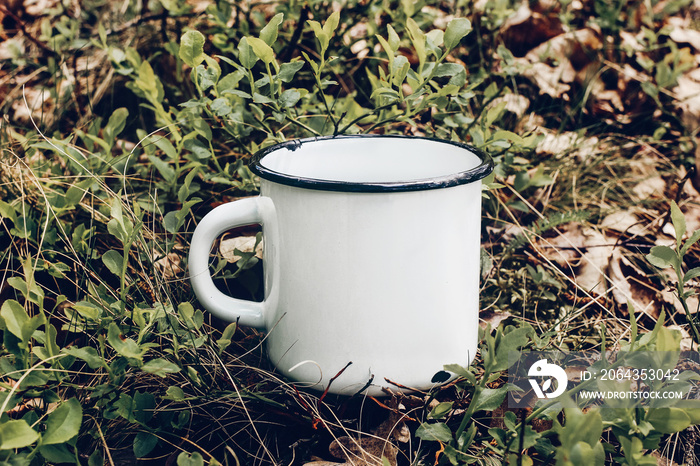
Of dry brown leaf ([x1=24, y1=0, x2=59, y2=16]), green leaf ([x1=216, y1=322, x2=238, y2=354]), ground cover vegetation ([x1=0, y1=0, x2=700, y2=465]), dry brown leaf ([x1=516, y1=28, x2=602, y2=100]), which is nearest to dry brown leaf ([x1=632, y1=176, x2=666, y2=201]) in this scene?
ground cover vegetation ([x1=0, y1=0, x2=700, y2=465])

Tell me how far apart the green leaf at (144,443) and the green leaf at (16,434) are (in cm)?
16

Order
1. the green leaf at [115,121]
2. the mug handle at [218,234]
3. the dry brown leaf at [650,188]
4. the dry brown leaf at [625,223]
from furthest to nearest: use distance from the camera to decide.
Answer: the dry brown leaf at [650,188] → the dry brown leaf at [625,223] → the green leaf at [115,121] → the mug handle at [218,234]

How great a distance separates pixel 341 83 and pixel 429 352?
3.31ft

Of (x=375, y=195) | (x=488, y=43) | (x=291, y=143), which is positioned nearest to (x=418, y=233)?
(x=375, y=195)

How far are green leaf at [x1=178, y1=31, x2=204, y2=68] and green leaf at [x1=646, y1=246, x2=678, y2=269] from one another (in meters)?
0.85

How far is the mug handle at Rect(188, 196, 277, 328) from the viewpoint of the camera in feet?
3.02

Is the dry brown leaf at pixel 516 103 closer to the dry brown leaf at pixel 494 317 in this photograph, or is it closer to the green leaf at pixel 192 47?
the dry brown leaf at pixel 494 317

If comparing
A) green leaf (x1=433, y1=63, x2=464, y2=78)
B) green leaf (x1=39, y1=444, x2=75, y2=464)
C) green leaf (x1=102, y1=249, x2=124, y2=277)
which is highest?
green leaf (x1=433, y1=63, x2=464, y2=78)

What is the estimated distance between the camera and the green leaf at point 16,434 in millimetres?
685

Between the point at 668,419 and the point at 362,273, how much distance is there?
44 centimetres

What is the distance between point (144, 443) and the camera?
0.84m

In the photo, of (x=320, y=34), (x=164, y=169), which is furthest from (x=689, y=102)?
(x=164, y=169)

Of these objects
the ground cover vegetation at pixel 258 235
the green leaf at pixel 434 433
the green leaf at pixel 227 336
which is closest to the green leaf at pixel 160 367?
the ground cover vegetation at pixel 258 235

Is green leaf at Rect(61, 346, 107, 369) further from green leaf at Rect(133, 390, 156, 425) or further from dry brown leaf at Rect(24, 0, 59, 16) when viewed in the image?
dry brown leaf at Rect(24, 0, 59, 16)
